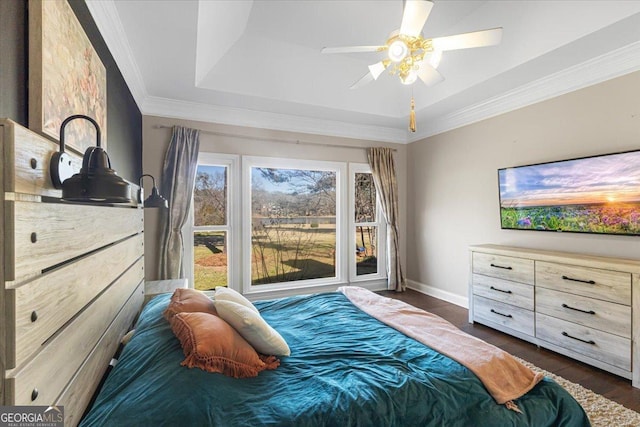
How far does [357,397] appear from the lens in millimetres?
1213

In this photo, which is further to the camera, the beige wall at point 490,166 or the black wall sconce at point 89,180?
the beige wall at point 490,166

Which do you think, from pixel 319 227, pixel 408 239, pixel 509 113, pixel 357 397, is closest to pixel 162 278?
pixel 319 227

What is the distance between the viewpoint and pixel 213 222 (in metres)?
3.78

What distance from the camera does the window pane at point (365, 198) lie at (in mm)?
4676

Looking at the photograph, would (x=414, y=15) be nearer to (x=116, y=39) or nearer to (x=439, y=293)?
(x=116, y=39)

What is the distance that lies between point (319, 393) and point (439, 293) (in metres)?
3.60

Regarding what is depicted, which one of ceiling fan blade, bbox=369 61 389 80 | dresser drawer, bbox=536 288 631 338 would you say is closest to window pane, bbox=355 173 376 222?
ceiling fan blade, bbox=369 61 389 80

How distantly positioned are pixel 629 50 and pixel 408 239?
3288 millimetres

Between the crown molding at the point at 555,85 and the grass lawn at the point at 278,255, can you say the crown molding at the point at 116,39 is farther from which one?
the crown molding at the point at 555,85

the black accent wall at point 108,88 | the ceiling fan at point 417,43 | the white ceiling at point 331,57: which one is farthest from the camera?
the white ceiling at point 331,57

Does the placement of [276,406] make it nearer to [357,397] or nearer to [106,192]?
[357,397]

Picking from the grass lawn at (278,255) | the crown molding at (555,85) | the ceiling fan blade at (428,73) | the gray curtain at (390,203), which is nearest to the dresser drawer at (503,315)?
the gray curtain at (390,203)

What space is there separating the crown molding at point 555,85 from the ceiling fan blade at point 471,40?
1.36 m

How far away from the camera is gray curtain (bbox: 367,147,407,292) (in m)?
4.61
